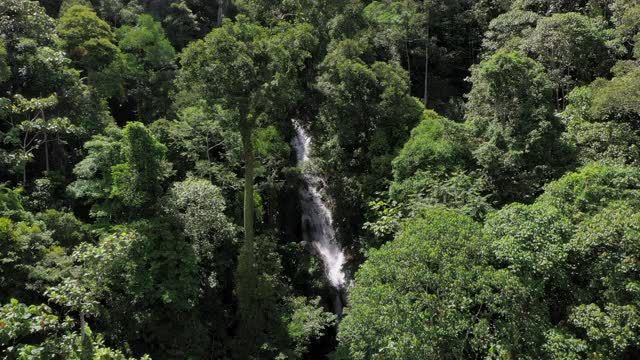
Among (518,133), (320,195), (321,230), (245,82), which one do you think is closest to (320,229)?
(321,230)

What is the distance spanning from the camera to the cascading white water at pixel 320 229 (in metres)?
21.2

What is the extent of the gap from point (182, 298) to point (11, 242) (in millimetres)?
5590

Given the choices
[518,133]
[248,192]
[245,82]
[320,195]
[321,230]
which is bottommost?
[321,230]

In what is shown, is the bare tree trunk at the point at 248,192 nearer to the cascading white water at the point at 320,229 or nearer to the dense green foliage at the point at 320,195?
the dense green foliage at the point at 320,195

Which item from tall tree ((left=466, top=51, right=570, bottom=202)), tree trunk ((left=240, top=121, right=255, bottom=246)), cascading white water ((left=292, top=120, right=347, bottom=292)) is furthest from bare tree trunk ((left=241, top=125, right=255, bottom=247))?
tall tree ((left=466, top=51, right=570, bottom=202))

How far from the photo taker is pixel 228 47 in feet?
56.7

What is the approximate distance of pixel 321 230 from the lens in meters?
23.3

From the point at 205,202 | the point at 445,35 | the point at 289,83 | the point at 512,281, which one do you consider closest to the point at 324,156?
the point at 289,83

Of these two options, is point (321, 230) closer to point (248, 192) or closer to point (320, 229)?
point (320, 229)

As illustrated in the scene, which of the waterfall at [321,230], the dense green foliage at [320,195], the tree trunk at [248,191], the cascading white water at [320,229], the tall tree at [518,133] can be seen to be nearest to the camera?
the dense green foliage at [320,195]

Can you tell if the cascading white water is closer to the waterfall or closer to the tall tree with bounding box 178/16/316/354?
the waterfall

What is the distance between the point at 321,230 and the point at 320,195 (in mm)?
1745

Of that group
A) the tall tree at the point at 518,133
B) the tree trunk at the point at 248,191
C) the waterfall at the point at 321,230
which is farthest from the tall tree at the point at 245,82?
the tall tree at the point at 518,133

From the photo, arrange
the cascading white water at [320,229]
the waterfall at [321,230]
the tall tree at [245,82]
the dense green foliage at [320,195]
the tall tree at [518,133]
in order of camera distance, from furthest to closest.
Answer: the cascading white water at [320,229] → the waterfall at [321,230] → the tall tree at [245,82] → the tall tree at [518,133] → the dense green foliage at [320,195]
